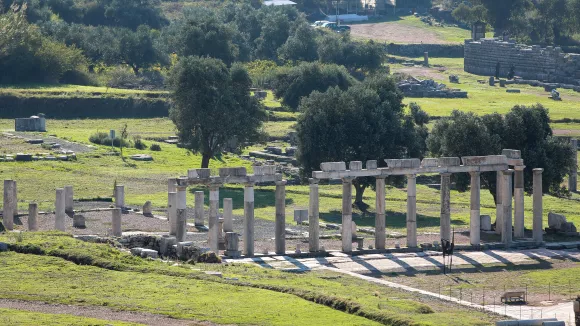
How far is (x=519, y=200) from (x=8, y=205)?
1094 inches

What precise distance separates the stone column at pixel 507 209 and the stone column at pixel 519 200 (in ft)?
2.11

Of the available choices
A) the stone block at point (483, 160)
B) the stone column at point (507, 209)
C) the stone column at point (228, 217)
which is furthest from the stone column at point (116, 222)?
the stone column at point (507, 209)

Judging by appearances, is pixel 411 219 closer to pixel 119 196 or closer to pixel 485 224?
pixel 485 224

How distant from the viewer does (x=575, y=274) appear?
7612cm

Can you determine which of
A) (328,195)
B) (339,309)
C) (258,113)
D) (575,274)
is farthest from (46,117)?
(339,309)

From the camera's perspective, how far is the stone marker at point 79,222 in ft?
275

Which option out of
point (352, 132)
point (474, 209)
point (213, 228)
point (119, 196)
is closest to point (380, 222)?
point (474, 209)

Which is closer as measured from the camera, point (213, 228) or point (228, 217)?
point (213, 228)

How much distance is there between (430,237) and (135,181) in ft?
81.7

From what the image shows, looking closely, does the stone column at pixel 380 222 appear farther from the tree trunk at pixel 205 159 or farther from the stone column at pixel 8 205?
the tree trunk at pixel 205 159

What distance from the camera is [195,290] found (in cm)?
6272

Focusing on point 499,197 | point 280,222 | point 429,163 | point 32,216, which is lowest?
point 32,216

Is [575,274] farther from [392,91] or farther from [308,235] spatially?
[392,91]

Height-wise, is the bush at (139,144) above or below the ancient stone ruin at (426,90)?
below
